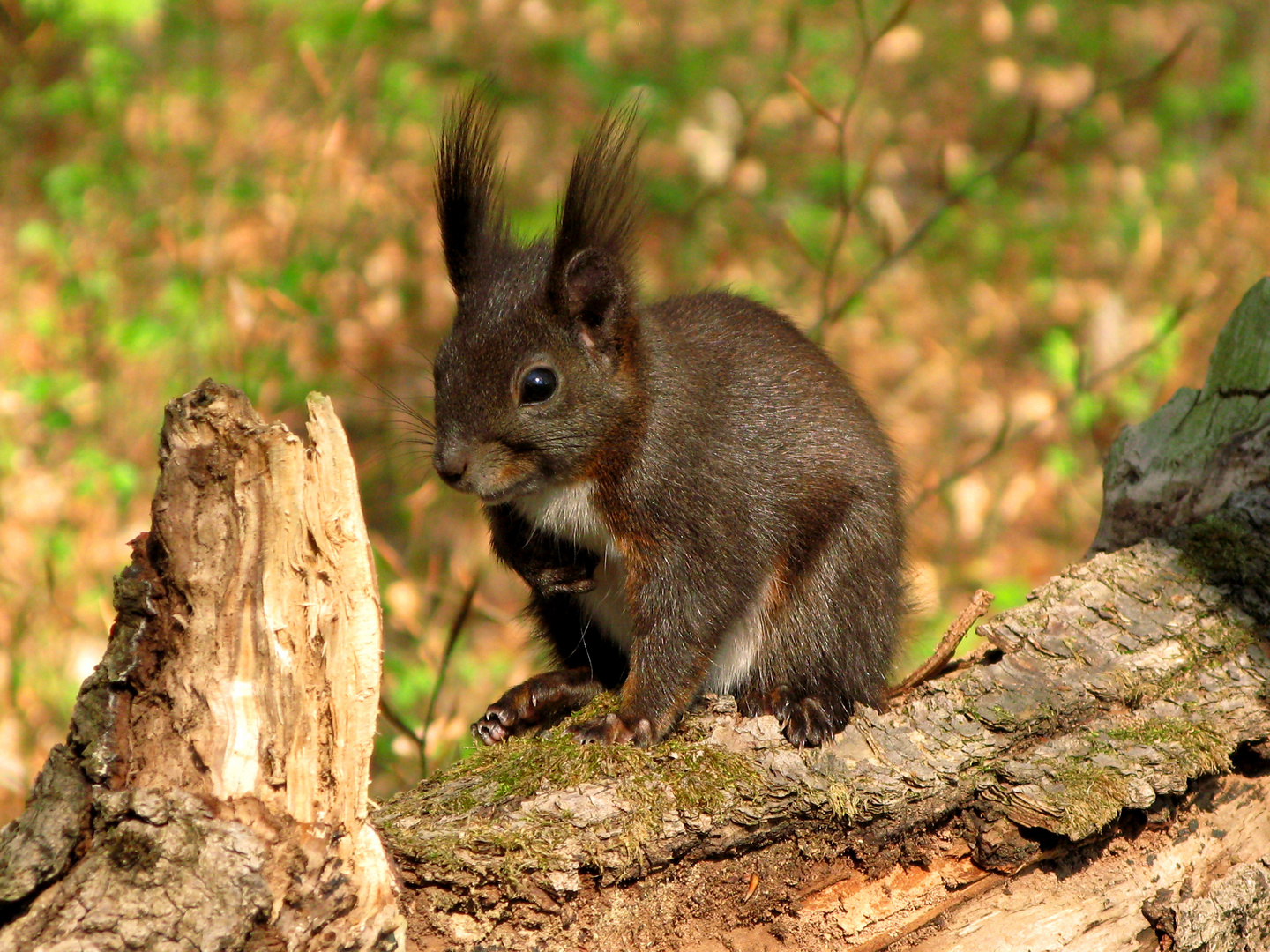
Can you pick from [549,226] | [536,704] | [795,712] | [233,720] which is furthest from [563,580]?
→ [549,226]

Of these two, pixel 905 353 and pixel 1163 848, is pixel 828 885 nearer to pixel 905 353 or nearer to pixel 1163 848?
pixel 1163 848

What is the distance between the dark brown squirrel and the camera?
8.77ft

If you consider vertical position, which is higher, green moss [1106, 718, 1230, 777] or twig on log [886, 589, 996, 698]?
twig on log [886, 589, 996, 698]

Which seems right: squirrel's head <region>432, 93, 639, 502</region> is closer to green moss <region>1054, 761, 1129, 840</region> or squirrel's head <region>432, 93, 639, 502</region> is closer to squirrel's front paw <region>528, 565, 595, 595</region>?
squirrel's front paw <region>528, 565, 595, 595</region>

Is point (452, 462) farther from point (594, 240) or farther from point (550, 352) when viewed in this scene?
point (594, 240)

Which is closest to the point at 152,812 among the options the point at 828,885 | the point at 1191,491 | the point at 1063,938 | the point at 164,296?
the point at 828,885

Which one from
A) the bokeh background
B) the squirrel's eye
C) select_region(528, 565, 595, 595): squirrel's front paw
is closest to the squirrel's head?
the squirrel's eye

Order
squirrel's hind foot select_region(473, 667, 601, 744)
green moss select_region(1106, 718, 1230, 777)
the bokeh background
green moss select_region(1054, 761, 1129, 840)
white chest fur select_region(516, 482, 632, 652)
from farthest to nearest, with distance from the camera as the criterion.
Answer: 1. the bokeh background
2. squirrel's hind foot select_region(473, 667, 601, 744)
3. white chest fur select_region(516, 482, 632, 652)
4. green moss select_region(1106, 718, 1230, 777)
5. green moss select_region(1054, 761, 1129, 840)

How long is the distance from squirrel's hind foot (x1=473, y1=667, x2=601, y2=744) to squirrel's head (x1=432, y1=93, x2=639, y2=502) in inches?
22.8

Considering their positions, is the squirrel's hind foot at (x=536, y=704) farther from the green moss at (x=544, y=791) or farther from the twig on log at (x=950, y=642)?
the twig on log at (x=950, y=642)

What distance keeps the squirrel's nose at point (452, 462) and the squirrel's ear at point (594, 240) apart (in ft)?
1.35

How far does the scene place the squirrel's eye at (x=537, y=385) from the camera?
2676 millimetres

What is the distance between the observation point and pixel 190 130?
648 cm

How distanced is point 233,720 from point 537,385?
3.72 ft
